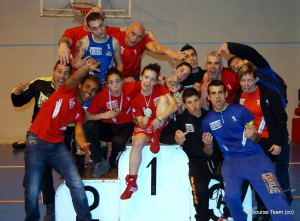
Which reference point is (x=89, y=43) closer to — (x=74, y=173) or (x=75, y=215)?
(x=74, y=173)

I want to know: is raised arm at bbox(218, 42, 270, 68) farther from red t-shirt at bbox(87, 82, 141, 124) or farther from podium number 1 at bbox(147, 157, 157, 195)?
podium number 1 at bbox(147, 157, 157, 195)

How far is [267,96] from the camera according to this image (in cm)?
465

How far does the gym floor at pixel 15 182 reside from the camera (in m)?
5.03

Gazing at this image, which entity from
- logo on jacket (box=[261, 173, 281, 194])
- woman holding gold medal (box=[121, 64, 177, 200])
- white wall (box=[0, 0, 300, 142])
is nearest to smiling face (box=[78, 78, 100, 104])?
woman holding gold medal (box=[121, 64, 177, 200])

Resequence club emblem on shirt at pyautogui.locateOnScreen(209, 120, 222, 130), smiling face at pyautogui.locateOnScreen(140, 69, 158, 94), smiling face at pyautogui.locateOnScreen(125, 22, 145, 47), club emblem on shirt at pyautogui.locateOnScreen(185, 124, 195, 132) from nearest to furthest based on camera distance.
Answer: club emblem on shirt at pyautogui.locateOnScreen(209, 120, 222, 130) → club emblem on shirt at pyautogui.locateOnScreen(185, 124, 195, 132) → smiling face at pyautogui.locateOnScreen(140, 69, 158, 94) → smiling face at pyautogui.locateOnScreen(125, 22, 145, 47)

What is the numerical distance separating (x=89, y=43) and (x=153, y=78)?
1049mm

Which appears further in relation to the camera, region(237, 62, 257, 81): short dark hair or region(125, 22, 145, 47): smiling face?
region(125, 22, 145, 47): smiling face

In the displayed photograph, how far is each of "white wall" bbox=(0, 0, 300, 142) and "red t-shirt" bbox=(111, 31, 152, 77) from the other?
4739 millimetres

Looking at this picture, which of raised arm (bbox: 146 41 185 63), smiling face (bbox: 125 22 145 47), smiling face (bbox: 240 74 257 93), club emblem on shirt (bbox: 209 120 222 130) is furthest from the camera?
smiling face (bbox: 125 22 145 47)

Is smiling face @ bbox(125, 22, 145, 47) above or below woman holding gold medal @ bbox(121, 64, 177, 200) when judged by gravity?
above

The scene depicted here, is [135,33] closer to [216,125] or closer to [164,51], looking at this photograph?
[164,51]

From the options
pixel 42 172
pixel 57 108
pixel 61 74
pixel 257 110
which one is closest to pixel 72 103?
pixel 57 108

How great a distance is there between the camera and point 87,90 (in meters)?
4.71

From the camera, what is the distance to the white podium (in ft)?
14.7
